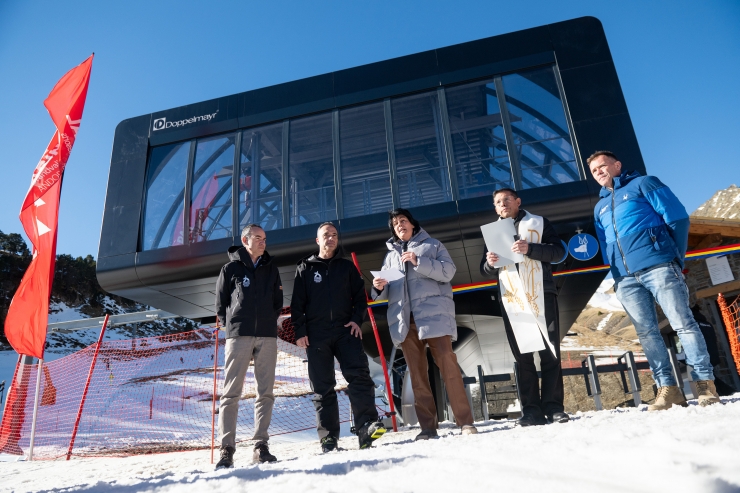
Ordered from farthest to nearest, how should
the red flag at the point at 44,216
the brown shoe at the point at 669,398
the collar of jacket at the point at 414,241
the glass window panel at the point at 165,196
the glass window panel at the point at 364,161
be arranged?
the glass window panel at the point at 165,196 < the glass window panel at the point at 364,161 < the red flag at the point at 44,216 < the collar of jacket at the point at 414,241 < the brown shoe at the point at 669,398

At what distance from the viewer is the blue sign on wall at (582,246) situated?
7.41 meters

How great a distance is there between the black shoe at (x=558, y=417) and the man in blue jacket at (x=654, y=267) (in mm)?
603

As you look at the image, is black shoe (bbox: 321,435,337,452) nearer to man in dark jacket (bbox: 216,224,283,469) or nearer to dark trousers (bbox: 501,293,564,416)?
man in dark jacket (bbox: 216,224,283,469)

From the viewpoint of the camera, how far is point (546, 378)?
352 cm

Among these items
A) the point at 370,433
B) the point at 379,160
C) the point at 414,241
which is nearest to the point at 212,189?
the point at 379,160

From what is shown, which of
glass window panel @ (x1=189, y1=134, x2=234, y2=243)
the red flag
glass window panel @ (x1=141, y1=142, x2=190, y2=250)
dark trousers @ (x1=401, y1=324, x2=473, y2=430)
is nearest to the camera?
dark trousers @ (x1=401, y1=324, x2=473, y2=430)

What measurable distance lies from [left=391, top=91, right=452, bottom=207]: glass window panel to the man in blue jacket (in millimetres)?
4206

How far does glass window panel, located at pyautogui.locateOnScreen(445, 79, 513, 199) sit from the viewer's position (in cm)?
759

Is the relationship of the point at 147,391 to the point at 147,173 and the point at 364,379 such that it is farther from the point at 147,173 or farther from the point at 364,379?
the point at 364,379

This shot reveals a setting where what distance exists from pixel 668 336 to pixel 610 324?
52.3 meters

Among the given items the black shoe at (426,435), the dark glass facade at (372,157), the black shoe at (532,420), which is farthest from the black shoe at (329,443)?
the dark glass facade at (372,157)

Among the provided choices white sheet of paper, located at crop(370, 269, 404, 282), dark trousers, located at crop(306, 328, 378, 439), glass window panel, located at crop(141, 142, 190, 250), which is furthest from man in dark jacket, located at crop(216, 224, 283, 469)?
glass window panel, located at crop(141, 142, 190, 250)

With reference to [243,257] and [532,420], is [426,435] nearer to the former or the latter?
[532,420]

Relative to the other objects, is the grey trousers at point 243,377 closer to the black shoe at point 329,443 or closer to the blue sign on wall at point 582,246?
the black shoe at point 329,443
